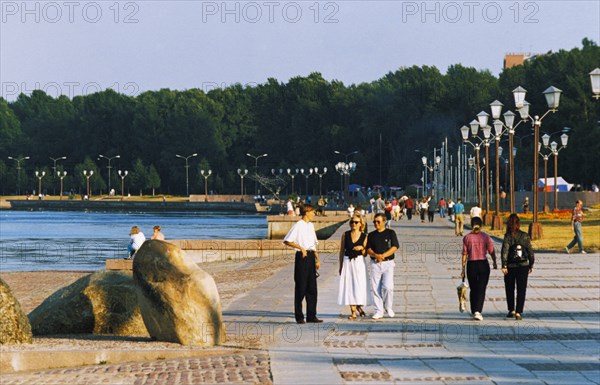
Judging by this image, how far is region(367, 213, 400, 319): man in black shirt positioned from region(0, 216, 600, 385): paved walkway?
0.37 metres

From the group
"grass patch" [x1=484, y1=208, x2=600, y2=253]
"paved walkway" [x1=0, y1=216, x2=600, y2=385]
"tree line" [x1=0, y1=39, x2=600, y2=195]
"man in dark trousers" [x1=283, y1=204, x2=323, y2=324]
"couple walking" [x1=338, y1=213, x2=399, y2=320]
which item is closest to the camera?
"paved walkway" [x1=0, y1=216, x2=600, y2=385]

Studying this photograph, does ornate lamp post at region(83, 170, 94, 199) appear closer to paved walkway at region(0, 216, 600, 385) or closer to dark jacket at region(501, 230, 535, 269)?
paved walkway at region(0, 216, 600, 385)

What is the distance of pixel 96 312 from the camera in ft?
47.6

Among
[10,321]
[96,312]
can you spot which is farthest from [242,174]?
[10,321]

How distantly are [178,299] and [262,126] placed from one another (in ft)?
484

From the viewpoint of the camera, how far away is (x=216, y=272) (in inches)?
1184

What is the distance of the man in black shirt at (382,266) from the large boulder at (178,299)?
3.68 meters

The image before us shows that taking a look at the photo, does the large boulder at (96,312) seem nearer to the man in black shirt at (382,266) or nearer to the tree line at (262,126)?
the man in black shirt at (382,266)

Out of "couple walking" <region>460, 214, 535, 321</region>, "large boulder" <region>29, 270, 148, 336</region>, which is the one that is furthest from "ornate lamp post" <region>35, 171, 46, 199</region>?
"large boulder" <region>29, 270, 148, 336</region>

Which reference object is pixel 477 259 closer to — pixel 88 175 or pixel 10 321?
pixel 10 321

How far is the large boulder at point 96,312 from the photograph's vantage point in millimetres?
14500

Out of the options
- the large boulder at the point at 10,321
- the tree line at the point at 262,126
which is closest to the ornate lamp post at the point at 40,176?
the tree line at the point at 262,126

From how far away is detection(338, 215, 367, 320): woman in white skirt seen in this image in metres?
16.0

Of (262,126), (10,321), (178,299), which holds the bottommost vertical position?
(10,321)
